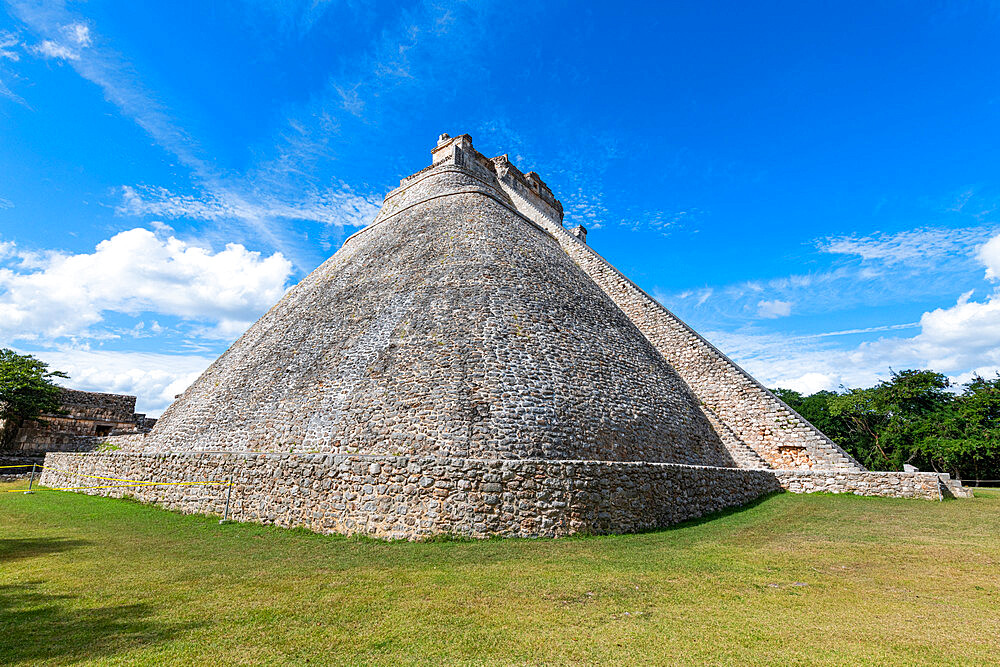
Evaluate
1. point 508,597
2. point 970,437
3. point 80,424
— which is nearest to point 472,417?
point 508,597

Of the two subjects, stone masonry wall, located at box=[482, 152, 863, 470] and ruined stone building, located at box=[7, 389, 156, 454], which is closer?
stone masonry wall, located at box=[482, 152, 863, 470]

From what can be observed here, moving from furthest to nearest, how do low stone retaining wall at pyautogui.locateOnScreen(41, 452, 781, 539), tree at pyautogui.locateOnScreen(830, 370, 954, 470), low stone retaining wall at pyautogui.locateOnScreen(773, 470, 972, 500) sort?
tree at pyautogui.locateOnScreen(830, 370, 954, 470) < low stone retaining wall at pyautogui.locateOnScreen(773, 470, 972, 500) < low stone retaining wall at pyautogui.locateOnScreen(41, 452, 781, 539)

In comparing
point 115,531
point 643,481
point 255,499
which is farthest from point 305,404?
point 643,481

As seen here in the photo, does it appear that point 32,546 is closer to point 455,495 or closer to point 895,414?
point 455,495

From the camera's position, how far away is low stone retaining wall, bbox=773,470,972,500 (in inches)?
476

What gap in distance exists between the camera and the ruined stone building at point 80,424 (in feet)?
73.9

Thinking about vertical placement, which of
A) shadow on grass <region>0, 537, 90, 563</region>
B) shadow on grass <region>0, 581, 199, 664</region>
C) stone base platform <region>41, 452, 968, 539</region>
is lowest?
shadow on grass <region>0, 581, 199, 664</region>

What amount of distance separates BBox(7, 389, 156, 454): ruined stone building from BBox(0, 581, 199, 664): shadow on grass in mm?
18495

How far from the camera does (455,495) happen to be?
8.36 metres

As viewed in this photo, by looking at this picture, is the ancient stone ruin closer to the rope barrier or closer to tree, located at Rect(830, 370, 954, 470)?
the rope barrier

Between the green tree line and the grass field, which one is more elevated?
the green tree line

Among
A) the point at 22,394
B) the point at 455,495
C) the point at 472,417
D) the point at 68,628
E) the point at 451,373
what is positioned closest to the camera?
the point at 68,628

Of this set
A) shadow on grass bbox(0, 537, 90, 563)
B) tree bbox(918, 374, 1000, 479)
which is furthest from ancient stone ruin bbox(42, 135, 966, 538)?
tree bbox(918, 374, 1000, 479)

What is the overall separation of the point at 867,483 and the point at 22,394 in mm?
33335
